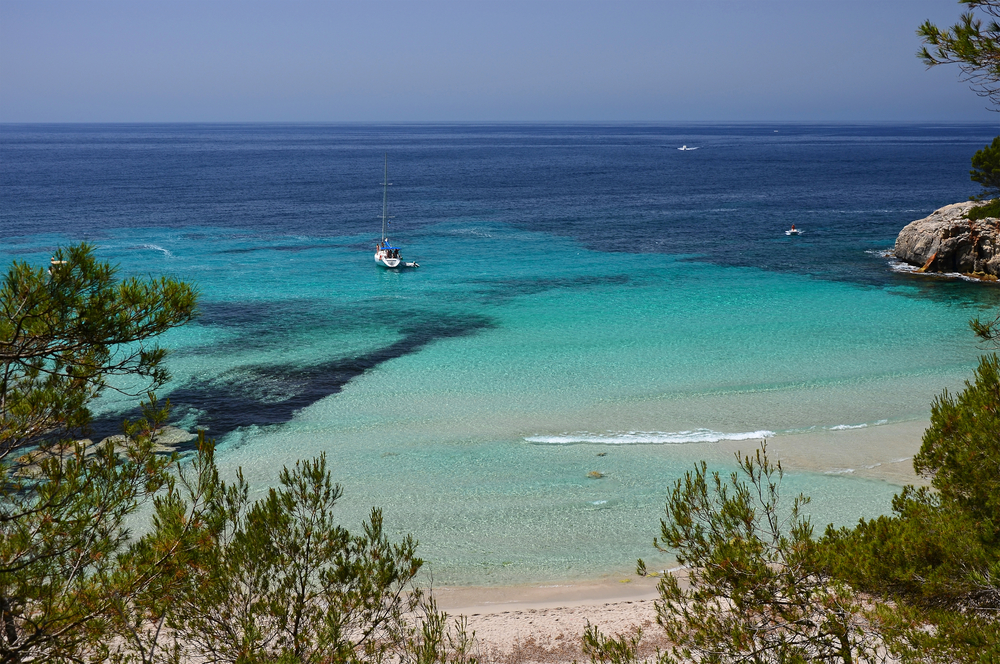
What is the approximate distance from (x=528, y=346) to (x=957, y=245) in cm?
2506

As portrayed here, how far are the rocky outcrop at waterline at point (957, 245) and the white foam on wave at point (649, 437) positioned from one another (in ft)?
81.8

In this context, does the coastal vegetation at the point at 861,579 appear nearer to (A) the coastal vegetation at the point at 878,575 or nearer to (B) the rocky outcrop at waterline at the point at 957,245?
(A) the coastal vegetation at the point at 878,575

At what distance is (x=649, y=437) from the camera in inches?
796

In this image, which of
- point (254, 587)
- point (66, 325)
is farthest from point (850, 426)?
point (66, 325)

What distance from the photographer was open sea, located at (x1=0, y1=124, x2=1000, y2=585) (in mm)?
17141

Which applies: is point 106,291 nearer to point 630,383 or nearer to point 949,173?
point 630,383

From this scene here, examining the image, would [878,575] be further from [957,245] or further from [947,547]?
[957,245]

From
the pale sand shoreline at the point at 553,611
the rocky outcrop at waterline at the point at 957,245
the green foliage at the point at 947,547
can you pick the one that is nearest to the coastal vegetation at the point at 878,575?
the green foliage at the point at 947,547

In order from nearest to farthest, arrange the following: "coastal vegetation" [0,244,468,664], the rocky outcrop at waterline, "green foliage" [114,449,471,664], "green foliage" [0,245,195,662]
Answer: "green foliage" [0,245,195,662] < "coastal vegetation" [0,244,468,664] < "green foliage" [114,449,471,664] < the rocky outcrop at waterline

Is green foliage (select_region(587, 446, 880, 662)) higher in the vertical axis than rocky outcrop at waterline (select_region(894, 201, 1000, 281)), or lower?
lower

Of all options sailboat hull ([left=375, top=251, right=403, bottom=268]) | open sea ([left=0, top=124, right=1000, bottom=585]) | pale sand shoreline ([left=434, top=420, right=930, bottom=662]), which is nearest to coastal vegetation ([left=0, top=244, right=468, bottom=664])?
pale sand shoreline ([left=434, top=420, right=930, bottom=662])

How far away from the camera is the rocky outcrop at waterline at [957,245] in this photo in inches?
1464

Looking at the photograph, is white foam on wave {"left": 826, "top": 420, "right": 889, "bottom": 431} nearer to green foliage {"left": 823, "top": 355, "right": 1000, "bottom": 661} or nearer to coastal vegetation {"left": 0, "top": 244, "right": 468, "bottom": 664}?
green foliage {"left": 823, "top": 355, "right": 1000, "bottom": 661}

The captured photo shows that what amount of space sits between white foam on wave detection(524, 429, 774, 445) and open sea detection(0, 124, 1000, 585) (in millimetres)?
91
